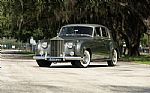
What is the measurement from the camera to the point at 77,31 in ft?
67.1

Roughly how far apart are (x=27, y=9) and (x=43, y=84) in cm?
2332

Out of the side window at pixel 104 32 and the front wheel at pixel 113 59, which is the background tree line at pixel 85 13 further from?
the front wheel at pixel 113 59

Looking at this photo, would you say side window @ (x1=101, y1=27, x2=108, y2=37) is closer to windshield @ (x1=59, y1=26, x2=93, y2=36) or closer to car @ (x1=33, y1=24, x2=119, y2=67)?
car @ (x1=33, y1=24, x2=119, y2=67)

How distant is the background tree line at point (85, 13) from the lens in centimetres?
3044

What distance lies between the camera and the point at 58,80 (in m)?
12.1

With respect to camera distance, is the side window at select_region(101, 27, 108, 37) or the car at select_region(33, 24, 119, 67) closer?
the car at select_region(33, 24, 119, 67)

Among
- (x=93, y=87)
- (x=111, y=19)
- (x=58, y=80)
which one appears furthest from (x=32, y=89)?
(x=111, y=19)

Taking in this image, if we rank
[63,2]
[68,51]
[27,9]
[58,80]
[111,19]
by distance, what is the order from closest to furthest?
[58,80] < [68,51] < [63,2] < [27,9] < [111,19]

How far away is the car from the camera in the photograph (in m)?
18.8

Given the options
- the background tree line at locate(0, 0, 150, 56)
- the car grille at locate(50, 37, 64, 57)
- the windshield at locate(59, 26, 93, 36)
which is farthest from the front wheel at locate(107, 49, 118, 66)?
the background tree line at locate(0, 0, 150, 56)

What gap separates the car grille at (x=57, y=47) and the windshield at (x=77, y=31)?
1.39m

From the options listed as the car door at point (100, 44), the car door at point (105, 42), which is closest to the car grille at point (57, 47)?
the car door at point (100, 44)

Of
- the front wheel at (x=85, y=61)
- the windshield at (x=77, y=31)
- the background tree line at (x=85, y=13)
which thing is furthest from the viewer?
the background tree line at (x=85, y=13)

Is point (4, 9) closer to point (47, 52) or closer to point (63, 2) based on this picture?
point (63, 2)
